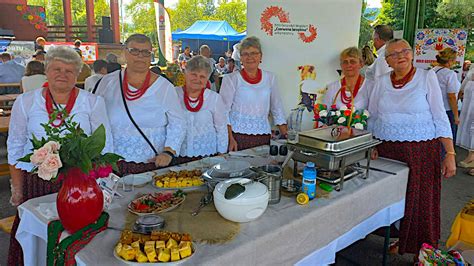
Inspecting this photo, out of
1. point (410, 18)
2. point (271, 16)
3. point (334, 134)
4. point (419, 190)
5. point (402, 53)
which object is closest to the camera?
point (334, 134)

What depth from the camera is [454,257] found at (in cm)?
193

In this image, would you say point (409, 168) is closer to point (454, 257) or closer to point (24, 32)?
point (454, 257)

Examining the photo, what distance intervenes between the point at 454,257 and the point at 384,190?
48 centimetres

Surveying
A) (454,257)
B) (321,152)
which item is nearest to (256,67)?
(321,152)

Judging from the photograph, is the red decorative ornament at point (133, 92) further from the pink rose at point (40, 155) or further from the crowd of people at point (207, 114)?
the pink rose at point (40, 155)

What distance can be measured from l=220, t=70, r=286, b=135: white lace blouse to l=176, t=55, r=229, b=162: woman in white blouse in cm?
24

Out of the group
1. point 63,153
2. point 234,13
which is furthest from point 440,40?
point 234,13

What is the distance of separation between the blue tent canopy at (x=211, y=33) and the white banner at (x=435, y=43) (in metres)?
11.8

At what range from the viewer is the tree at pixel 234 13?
107 feet

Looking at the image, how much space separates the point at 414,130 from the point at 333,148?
79cm

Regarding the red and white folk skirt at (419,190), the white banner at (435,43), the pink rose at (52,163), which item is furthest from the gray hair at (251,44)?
the white banner at (435,43)

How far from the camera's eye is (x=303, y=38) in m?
3.56

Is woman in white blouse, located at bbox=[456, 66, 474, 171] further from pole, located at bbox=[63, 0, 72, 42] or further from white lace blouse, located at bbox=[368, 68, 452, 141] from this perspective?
pole, located at bbox=[63, 0, 72, 42]

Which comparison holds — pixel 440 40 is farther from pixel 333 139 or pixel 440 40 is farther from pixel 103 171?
pixel 103 171
